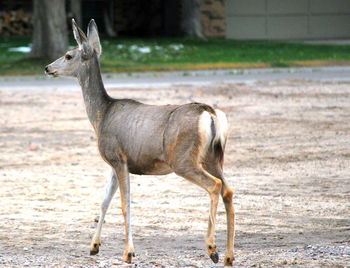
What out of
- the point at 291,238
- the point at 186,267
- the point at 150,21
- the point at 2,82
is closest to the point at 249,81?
the point at 2,82

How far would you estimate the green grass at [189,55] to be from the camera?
1126 inches

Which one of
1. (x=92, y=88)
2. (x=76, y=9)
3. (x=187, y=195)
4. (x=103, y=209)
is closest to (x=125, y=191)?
(x=103, y=209)

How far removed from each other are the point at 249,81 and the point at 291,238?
15552mm

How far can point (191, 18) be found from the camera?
41875 mm

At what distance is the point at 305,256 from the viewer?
789 centimetres

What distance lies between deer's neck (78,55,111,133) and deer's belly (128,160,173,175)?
0.79 metres

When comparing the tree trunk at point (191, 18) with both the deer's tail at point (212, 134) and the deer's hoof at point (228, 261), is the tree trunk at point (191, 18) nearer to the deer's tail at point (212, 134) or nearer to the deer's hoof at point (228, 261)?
the deer's tail at point (212, 134)

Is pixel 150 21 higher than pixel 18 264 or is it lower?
lower

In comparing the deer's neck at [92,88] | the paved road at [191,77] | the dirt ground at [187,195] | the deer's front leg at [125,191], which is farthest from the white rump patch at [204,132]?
the paved road at [191,77]

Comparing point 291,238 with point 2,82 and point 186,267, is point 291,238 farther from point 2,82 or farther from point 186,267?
point 2,82

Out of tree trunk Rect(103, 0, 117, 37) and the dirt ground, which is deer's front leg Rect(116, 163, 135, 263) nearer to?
the dirt ground

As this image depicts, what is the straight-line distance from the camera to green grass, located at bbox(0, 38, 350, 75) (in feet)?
93.8

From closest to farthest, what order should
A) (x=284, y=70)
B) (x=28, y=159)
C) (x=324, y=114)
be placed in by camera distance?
1. (x=28, y=159)
2. (x=324, y=114)
3. (x=284, y=70)

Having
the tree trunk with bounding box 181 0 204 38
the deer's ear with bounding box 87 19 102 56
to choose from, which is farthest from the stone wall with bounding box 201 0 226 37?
the deer's ear with bounding box 87 19 102 56
